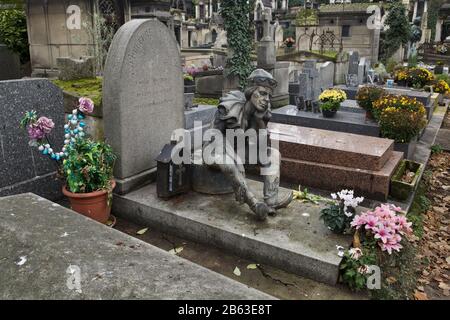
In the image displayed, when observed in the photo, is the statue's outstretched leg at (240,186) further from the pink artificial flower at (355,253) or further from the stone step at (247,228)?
the pink artificial flower at (355,253)

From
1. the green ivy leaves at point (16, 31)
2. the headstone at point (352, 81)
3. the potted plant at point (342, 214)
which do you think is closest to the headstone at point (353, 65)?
the headstone at point (352, 81)

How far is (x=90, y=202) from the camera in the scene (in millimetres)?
4016

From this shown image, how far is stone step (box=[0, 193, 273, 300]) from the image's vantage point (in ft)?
6.85

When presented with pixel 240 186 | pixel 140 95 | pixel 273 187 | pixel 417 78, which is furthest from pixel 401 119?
pixel 417 78

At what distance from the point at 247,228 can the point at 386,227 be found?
1.25 metres

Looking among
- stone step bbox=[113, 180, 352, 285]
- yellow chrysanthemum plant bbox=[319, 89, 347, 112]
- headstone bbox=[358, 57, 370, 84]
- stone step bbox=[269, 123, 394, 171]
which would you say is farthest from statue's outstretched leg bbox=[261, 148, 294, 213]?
headstone bbox=[358, 57, 370, 84]

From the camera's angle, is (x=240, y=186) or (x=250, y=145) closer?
(x=240, y=186)

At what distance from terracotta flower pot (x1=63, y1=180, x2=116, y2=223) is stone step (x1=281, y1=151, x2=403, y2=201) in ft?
10.3

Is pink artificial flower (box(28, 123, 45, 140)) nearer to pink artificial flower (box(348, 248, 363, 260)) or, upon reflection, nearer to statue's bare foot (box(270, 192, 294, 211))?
statue's bare foot (box(270, 192, 294, 211))

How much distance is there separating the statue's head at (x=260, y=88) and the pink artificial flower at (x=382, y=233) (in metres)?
1.68

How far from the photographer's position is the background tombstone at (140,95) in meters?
4.25

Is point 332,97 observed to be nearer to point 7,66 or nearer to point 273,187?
point 273,187

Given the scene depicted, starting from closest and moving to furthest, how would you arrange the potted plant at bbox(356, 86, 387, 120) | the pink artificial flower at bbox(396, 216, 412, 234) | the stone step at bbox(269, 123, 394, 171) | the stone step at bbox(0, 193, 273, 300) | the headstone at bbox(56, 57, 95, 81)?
the stone step at bbox(0, 193, 273, 300) → the pink artificial flower at bbox(396, 216, 412, 234) → the stone step at bbox(269, 123, 394, 171) → the headstone at bbox(56, 57, 95, 81) → the potted plant at bbox(356, 86, 387, 120)
